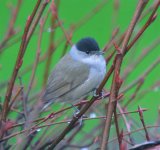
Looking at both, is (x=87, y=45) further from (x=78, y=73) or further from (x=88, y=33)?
(x=88, y=33)

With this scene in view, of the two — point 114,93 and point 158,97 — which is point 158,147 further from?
point 158,97

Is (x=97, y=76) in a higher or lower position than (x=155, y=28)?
lower

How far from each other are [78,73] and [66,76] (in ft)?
0.39

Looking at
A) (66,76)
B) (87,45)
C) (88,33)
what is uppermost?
(88,33)

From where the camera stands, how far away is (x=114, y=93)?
8.09 ft

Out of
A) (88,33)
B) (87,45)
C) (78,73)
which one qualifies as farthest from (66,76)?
(88,33)

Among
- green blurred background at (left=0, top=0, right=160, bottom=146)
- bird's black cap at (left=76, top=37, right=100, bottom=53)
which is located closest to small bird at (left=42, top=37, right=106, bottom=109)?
bird's black cap at (left=76, top=37, right=100, bottom=53)

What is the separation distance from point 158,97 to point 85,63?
5213 mm

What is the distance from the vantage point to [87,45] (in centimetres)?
453

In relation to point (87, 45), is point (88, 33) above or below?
above

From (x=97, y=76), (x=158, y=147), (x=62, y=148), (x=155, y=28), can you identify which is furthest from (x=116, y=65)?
(x=155, y=28)

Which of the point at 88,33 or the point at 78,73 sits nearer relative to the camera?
the point at 78,73

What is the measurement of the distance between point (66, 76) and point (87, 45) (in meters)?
0.31

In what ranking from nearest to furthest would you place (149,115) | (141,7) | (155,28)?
(141,7) < (149,115) < (155,28)
